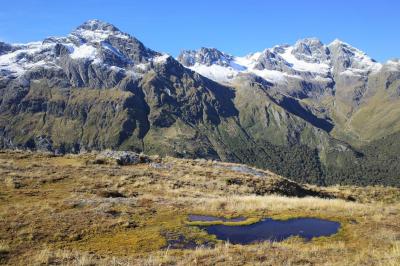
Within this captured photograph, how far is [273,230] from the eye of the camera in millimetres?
23938

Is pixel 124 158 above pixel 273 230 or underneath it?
above

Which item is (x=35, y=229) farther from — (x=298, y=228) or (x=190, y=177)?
(x=190, y=177)

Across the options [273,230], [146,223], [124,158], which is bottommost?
[146,223]

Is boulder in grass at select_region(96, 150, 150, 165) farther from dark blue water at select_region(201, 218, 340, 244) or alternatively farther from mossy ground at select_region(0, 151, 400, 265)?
dark blue water at select_region(201, 218, 340, 244)

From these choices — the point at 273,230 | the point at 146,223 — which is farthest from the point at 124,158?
the point at 273,230

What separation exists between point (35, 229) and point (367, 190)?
57.7m

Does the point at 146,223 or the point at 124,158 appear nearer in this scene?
the point at 146,223

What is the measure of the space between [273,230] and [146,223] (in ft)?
24.2

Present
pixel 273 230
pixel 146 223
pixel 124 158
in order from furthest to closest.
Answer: pixel 124 158
pixel 146 223
pixel 273 230

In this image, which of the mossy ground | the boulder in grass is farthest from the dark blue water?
the boulder in grass

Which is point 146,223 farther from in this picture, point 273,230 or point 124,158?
point 124,158

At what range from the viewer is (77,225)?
75.2ft

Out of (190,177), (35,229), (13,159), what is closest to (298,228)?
(35,229)

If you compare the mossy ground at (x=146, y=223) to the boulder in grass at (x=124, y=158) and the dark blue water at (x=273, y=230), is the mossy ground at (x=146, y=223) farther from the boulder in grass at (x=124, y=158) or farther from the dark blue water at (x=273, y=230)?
the boulder in grass at (x=124, y=158)
